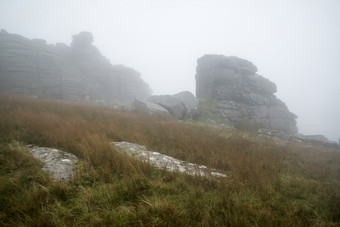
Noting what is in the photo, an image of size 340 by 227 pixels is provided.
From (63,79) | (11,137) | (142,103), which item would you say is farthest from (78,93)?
(11,137)

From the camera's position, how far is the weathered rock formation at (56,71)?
2486cm

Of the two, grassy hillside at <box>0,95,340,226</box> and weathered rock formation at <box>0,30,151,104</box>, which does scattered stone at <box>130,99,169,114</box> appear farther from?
weathered rock formation at <box>0,30,151,104</box>

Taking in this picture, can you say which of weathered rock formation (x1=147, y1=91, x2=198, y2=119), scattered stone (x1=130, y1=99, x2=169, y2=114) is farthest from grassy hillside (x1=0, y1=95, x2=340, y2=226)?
weathered rock formation (x1=147, y1=91, x2=198, y2=119)

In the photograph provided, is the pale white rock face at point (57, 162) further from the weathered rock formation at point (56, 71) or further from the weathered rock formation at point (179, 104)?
the weathered rock formation at point (56, 71)

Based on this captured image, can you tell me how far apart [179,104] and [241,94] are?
12.4 meters

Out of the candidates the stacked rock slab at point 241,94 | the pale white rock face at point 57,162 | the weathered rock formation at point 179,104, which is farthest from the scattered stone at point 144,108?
the pale white rock face at point 57,162

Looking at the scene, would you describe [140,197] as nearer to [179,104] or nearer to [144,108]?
[144,108]

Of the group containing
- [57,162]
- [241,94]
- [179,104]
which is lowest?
[57,162]

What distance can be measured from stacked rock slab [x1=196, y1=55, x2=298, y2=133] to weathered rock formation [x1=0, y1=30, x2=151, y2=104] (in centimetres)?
2202

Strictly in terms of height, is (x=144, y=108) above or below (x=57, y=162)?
above

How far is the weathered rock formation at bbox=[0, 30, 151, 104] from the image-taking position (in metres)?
24.9

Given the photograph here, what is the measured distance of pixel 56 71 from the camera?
97.1 feet

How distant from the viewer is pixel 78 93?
2930 centimetres

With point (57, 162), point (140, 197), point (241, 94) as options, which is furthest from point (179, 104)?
point (140, 197)
